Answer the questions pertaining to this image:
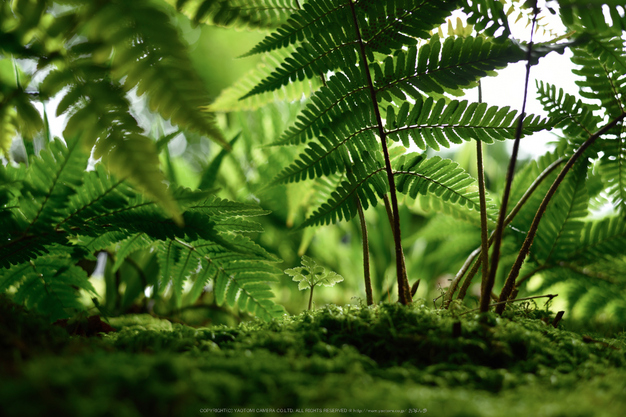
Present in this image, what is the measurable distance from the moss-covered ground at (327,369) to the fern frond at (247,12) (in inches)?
33.8

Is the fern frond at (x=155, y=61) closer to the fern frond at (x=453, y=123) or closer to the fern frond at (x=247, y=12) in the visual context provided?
the fern frond at (x=247, y=12)

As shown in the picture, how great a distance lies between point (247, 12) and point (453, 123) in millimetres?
753

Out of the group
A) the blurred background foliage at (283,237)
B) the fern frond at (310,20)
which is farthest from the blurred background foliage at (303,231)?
the fern frond at (310,20)

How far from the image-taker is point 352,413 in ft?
1.60

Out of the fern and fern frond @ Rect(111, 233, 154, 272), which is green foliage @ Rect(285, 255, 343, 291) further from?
fern frond @ Rect(111, 233, 154, 272)

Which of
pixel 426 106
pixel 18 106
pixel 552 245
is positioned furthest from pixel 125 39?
pixel 552 245

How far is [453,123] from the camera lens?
3.31 feet

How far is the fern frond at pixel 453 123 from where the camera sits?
940mm

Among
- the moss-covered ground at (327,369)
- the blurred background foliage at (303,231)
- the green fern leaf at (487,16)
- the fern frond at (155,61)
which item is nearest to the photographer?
the moss-covered ground at (327,369)

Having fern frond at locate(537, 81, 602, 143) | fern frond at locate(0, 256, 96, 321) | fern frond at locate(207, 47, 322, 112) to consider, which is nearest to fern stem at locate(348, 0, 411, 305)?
fern frond at locate(207, 47, 322, 112)

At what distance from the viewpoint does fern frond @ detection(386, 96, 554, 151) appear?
940 mm

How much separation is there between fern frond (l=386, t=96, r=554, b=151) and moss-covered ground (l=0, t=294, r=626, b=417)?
1.61 feet

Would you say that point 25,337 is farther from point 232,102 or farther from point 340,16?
point 340,16

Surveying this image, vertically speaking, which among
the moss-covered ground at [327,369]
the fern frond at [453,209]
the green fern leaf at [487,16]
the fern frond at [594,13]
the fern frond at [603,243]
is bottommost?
the moss-covered ground at [327,369]
